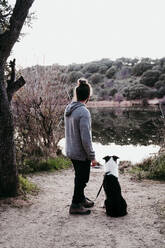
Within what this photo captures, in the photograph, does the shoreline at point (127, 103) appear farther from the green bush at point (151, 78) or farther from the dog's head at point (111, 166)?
the dog's head at point (111, 166)

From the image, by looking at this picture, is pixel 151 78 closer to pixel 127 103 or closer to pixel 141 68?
pixel 127 103

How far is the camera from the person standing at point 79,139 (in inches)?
151

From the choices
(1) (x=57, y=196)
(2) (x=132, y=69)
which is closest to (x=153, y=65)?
(2) (x=132, y=69)

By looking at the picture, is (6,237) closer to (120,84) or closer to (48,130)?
(48,130)

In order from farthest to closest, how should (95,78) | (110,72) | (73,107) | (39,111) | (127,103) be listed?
(110,72) < (95,78) < (127,103) < (39,111) < (73,107)

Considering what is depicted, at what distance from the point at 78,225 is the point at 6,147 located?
173 cm

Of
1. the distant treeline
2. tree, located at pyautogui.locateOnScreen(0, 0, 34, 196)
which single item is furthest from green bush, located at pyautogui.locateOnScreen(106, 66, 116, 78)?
tree, located at pyautogui.locateOnScreen(0, 0, 34, 196)

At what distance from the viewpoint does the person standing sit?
383 cm

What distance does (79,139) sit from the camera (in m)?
3.95

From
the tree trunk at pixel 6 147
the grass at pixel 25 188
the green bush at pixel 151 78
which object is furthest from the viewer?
the green bush at pixel 151 78

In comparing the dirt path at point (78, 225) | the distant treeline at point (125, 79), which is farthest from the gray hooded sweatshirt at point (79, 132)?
the distant treeline at point (125, 79)

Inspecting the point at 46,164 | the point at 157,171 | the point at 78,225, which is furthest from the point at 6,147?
the point at 157,171

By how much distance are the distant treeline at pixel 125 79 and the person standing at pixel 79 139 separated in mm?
28066

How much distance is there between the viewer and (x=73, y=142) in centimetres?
397
